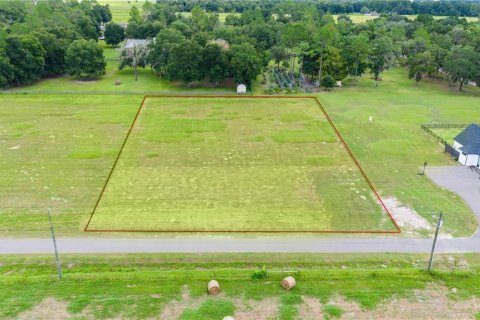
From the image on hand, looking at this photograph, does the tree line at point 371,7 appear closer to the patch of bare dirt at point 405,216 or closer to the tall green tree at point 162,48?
the tall green tree at point 162,48

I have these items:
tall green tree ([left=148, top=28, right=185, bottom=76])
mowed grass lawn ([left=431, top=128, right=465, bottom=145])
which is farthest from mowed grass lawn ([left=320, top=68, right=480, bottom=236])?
tall green tree ([left=148, top=28, right=185, bottom=76])

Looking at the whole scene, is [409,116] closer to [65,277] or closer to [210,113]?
[210,113]

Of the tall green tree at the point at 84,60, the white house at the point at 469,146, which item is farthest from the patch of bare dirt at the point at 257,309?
the tall green tree at the point at 84,60

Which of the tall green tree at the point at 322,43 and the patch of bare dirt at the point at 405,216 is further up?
the tall green tree at the point at 322,43

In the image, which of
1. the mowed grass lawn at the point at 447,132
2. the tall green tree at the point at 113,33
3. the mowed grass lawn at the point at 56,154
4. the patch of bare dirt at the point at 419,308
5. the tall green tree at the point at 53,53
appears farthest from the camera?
the tall green tree at the point at 113,33

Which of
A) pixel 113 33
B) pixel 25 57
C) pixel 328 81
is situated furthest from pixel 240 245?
pixel 113 33

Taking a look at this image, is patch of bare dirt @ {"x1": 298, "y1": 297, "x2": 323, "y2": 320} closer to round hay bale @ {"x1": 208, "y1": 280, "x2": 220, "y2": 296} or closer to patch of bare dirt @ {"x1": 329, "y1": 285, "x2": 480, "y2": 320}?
patch of bare dirt @ {"x1": 329, "y1": 285, "x2": 480, "y2": 320}
